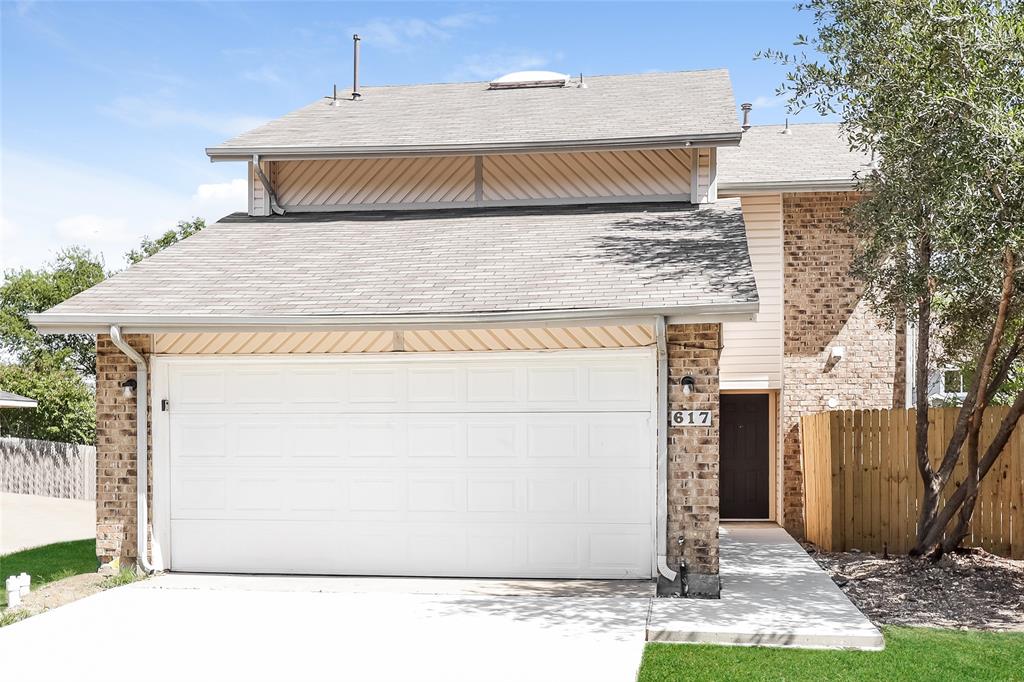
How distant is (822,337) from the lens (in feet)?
44.9

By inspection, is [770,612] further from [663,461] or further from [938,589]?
[938,589]

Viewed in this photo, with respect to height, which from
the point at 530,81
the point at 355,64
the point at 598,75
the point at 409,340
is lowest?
the point at 409,340

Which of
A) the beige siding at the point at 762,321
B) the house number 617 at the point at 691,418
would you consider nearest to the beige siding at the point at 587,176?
the beige siding at the point at 762,321

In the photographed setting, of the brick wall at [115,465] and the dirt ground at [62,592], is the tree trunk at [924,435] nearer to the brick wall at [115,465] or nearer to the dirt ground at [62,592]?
the brick wall at [115,465]

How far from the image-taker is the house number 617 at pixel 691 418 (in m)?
8.72

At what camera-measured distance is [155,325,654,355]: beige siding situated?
918cm

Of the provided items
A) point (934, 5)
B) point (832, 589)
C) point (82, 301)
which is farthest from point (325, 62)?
point (832, 589)

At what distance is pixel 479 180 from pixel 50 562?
7.14m

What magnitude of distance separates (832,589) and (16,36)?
15.4 meters

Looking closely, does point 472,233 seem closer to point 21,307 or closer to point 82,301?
point 82,301

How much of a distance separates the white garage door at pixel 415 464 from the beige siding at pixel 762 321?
5091mm

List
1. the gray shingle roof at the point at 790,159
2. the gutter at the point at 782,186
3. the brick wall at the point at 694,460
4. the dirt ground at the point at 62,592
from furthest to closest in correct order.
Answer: the gray shingle roof at the point at 790,159 → the gutter at the point at 782,186 → the brick wall at the point at 694,460 → the dirt ground at the point at 62,592

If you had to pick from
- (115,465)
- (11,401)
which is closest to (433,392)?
(115,465)

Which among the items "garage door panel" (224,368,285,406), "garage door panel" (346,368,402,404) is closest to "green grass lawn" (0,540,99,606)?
"garage door panel" (224,368,285,406)
